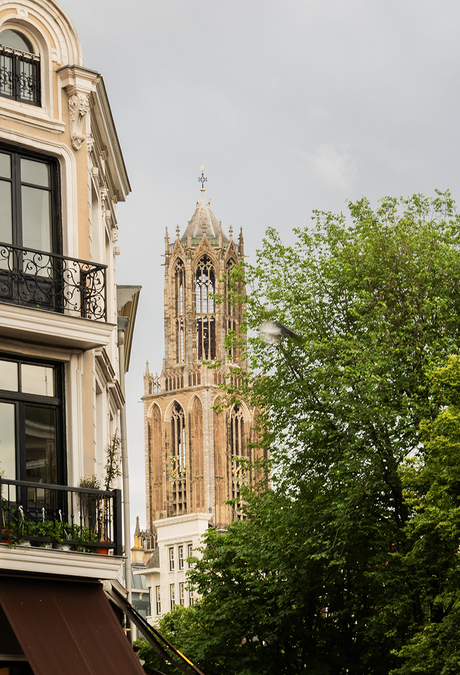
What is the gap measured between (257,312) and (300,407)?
3.33m

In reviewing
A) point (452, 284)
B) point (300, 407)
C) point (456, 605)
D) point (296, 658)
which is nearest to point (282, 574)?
point (296, 658)

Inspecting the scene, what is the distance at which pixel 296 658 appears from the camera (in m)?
27.9

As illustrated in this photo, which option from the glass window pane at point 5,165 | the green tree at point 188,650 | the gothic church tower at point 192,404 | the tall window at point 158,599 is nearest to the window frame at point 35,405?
the glass window pane at point 5,165

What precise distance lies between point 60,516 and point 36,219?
4.28m

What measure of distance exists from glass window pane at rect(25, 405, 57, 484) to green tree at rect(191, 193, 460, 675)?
10396mm

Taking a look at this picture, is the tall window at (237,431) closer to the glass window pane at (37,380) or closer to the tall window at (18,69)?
the tall window at (18,69)

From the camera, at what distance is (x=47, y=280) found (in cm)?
1520

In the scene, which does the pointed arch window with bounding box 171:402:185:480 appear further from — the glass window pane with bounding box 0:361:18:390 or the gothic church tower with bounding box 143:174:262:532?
the glass window pane with bounding box 0:361:18:390

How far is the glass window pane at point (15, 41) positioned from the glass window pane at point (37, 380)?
188 inches

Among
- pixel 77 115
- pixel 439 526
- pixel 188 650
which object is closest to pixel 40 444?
pixel 77 115

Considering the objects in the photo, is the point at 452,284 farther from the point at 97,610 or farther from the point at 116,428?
the point at 97,610

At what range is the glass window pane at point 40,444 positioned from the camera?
48.4 feet

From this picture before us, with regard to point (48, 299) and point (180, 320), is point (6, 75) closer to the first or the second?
point (48, 299)

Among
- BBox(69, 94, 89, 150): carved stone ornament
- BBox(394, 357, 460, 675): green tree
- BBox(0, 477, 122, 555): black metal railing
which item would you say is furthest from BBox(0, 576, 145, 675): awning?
BBox(394, 357, 460, 675): green tree
